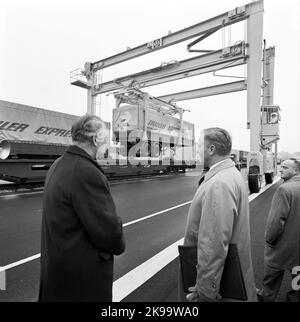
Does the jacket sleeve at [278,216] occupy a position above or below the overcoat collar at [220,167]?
below

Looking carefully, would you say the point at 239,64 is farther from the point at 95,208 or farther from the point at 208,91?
the point at 95,208

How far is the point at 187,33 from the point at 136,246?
11.4 meters

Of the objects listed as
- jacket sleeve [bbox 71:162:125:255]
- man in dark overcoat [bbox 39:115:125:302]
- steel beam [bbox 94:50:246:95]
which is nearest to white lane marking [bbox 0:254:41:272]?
man in dark overcoat [bbox 39:115:125:302]

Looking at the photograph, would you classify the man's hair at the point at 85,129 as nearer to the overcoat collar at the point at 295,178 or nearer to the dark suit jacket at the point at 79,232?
the dark suit jacket at the point at 79,232

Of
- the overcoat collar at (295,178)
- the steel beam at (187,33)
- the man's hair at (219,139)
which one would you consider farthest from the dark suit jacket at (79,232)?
the steel beam at (187,33)

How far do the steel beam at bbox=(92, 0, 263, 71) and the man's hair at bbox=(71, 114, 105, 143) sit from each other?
35.4ft

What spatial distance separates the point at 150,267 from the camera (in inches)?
142

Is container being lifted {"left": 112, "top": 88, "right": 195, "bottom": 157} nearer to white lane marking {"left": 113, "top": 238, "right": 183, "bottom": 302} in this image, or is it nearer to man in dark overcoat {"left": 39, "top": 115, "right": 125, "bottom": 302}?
white lane marking {"left": 113, "top": 238, "right": 183, "bottom": 302}

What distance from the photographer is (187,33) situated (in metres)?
12.6

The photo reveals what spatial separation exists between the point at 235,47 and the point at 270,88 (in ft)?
7.88

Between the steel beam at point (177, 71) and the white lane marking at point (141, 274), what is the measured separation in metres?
9.45

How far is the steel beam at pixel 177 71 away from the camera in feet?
40.7

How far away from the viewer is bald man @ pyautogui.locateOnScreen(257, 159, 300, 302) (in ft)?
8.24

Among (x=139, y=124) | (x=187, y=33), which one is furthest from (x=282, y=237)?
(x=139, y=124)
